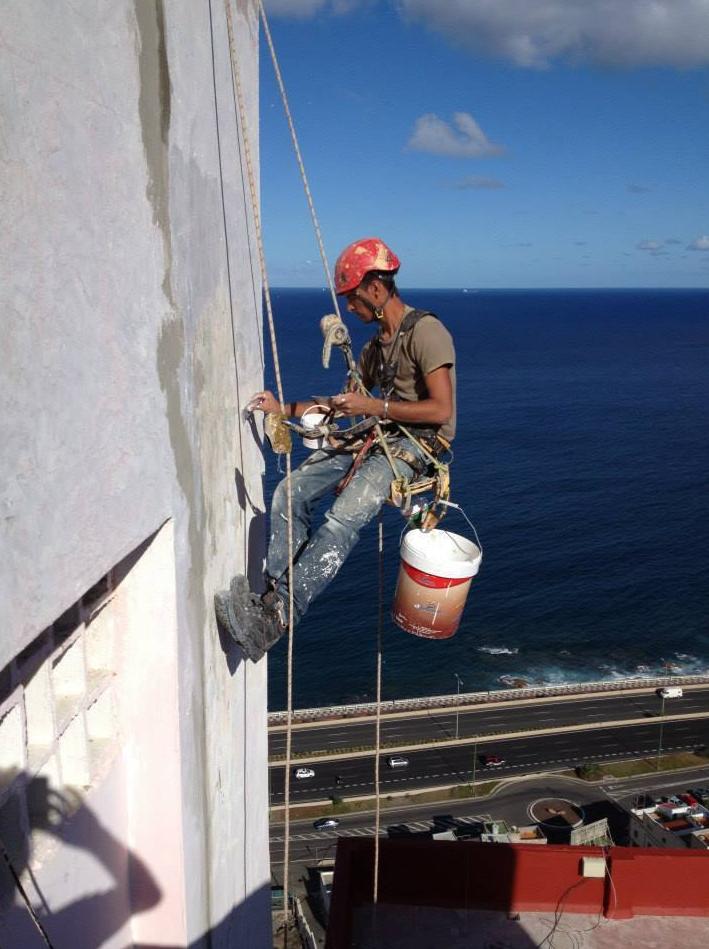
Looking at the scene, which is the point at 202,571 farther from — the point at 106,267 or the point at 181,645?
the point at 106,267

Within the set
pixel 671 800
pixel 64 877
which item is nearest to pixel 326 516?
pixel 64 877

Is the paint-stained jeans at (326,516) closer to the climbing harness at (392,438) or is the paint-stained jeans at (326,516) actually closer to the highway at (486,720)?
the climbing harness at (392,438)

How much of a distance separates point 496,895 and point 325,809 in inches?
1322

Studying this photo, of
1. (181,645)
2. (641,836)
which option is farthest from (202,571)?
(641,836)

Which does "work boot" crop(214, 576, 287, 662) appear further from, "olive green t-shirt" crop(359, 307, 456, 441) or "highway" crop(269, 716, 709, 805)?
"highway" crop(269, 716, 709, 805)

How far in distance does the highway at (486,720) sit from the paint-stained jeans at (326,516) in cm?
3888

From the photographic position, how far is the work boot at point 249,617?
470cm

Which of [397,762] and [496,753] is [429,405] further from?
[496,753]

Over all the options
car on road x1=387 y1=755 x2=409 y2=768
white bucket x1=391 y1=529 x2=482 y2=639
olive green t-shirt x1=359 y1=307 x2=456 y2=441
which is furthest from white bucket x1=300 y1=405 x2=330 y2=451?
car on road x1=387 y1=755 x2=409 y2=768

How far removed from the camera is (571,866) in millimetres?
6277

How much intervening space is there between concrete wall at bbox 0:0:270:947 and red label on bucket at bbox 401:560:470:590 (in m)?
1.26

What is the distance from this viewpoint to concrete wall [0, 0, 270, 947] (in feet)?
7.75

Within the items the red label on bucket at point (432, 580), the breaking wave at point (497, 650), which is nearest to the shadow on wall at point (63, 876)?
the red label on bucket at point (432, 580)

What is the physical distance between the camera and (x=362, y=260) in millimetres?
5434
